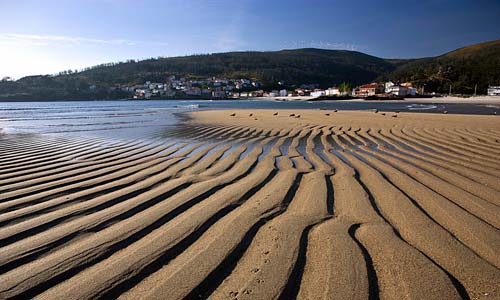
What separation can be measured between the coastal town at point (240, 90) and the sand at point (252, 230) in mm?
107629

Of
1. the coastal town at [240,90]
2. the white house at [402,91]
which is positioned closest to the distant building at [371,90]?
the coastal town at [240,90]

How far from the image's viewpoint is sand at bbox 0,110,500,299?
2.02m

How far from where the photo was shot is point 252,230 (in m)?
2.88

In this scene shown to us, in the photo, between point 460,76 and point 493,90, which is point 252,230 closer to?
point 493,90

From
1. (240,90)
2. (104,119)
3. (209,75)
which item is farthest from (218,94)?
(104,119)

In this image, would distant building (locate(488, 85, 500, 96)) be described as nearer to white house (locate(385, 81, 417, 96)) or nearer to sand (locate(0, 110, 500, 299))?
white house (locate(385, 81, 417, 96))

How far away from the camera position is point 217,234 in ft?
9.12

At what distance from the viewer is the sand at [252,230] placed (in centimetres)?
202

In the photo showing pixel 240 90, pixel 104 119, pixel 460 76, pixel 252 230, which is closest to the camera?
pixel 252 230

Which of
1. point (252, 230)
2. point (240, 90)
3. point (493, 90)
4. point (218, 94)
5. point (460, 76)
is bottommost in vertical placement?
point (493, 90)

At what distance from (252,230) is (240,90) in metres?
A: 166

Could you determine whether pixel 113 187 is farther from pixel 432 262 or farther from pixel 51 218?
pixel 432 262

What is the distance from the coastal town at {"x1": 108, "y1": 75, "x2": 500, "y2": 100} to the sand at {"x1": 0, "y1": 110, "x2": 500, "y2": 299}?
10763cm

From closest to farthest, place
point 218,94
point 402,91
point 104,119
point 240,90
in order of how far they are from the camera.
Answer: point 104,119 < point 402,91 < point 218,94 < point 240,90
